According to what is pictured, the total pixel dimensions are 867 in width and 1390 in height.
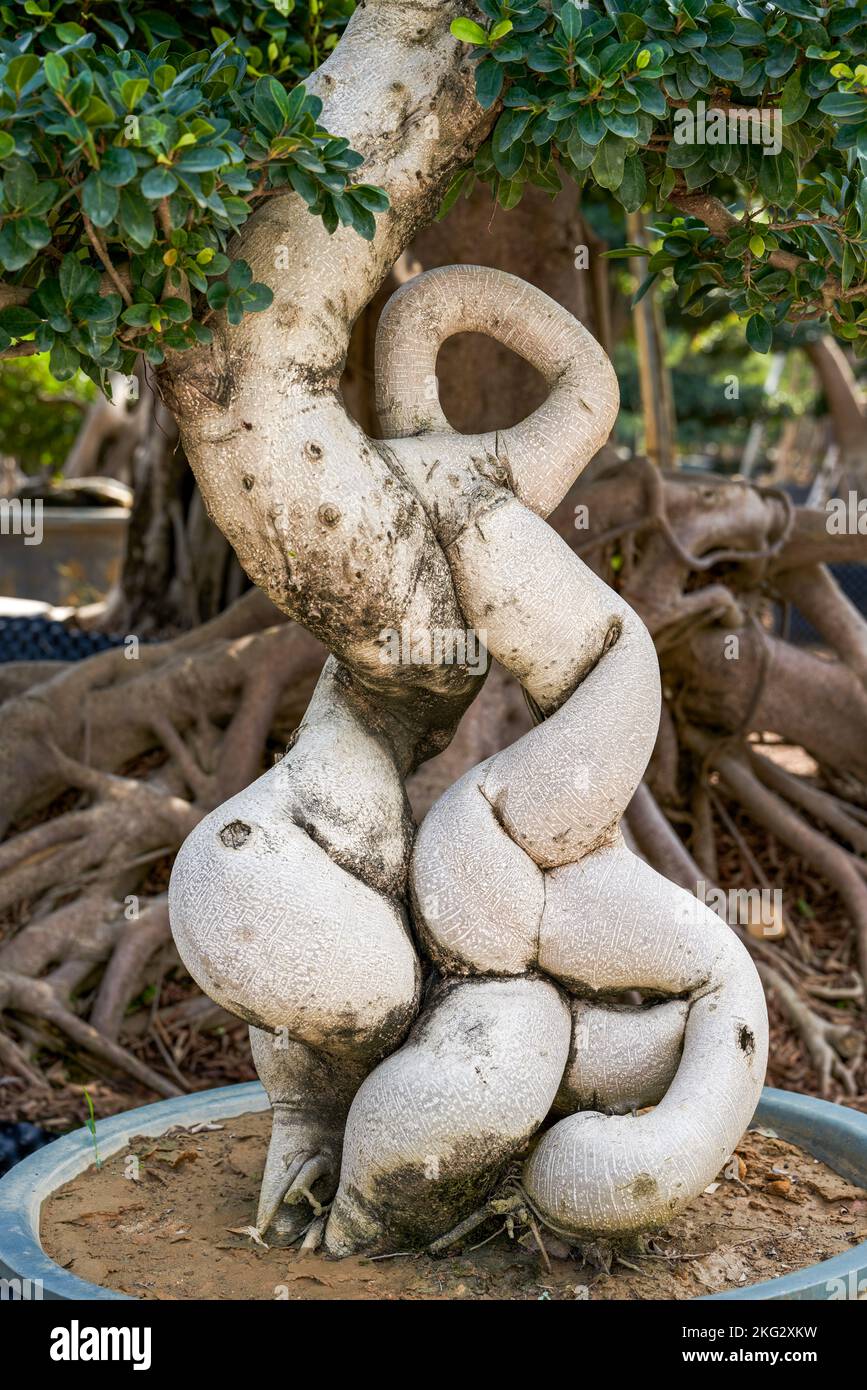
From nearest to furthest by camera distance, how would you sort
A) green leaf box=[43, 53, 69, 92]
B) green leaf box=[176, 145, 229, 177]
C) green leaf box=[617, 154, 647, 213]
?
1. green leaf box=[43, 53, 69, 92]
2. green leaf box=[176, 145, 229, 177]
3. green leaf box=[617, 154, 647, 213]

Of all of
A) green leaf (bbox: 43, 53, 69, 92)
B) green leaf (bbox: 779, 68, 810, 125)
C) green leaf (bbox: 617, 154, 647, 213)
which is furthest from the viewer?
green leaf (bbox: 617, 154, 647, 213)

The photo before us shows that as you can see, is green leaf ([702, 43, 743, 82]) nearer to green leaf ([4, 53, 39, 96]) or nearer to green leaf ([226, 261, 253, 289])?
green leaf ([226, 261, 253, 289])

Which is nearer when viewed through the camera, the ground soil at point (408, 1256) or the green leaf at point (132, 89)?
the green leaf at point (132, 89)

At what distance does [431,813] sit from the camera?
2.97 meters

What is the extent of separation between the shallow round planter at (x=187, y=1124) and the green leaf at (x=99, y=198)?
1736mm

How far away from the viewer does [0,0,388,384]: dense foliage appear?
7.16 ft

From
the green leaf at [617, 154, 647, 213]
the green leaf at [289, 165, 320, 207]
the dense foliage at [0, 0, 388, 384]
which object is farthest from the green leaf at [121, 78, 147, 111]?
the green leaf at [617, 154, 647, 213]

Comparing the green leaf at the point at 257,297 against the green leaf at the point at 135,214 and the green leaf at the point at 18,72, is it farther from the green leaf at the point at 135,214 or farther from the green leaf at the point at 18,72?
the green leaf at the point at 18,72

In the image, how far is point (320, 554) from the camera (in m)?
2.75

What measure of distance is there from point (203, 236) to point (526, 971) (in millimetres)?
1480

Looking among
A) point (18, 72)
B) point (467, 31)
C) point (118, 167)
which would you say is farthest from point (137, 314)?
point (467, 31)

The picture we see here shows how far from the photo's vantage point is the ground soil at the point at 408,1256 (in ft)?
8.71

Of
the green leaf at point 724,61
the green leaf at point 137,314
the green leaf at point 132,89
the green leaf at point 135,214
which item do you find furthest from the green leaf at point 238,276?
the green leaf at point 724,61

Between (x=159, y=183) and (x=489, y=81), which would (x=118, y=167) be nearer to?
(x=159, y=183)
